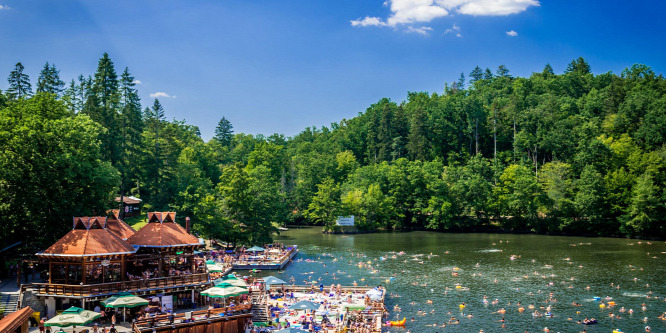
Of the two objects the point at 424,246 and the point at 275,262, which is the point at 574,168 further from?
the point at 275,262

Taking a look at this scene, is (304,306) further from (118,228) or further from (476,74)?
(476,74)

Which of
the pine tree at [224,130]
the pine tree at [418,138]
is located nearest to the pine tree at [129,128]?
the pine tree at [418,138]

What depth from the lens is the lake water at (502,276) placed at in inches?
1622

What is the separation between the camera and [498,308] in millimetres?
44000

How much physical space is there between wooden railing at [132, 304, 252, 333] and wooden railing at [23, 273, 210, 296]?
11.3 feet

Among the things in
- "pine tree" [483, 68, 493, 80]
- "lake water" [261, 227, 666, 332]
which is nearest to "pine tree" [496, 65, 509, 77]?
"pine tree" [483, 68, 493, 80]

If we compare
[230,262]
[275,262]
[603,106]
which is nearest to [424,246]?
Answer: [275,262]

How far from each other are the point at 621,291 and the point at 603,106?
75217 mm

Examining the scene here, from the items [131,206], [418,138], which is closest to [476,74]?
[418,138]

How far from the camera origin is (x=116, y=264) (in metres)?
37.2

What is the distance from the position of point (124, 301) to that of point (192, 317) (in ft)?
15.8

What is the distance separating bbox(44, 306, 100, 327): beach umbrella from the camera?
3018 centimetres

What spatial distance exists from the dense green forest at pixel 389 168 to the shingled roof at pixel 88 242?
8793mm

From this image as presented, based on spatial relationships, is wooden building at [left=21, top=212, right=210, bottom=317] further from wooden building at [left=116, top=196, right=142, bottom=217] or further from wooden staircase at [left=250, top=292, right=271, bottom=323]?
wooden building at [left=116, top=196, right=142, bottom=217]
